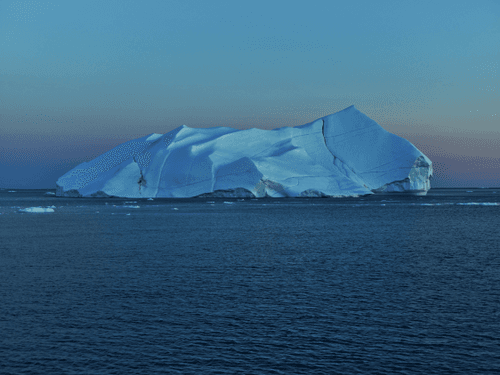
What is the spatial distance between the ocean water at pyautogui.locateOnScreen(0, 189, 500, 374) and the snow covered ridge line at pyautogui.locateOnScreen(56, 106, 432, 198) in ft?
140

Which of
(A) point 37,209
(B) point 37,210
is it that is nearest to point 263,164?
(B) point 37,210

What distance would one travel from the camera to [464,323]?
10.3 meters

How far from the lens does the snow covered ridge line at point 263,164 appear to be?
216ft

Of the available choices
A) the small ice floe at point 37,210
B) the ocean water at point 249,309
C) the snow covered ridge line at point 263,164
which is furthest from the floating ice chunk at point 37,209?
the ocean water at point 249,309

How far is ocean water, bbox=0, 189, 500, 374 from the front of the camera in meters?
8.44

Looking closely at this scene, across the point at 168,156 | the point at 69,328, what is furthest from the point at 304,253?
the point at 168,156

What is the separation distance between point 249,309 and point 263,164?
179 ft

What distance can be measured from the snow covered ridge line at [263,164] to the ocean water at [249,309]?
42.8m

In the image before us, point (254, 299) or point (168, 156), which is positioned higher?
point (168, 156)

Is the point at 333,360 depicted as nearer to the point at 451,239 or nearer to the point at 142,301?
the point at 142,301

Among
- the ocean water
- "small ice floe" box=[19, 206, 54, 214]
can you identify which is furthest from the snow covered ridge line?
the ocean water

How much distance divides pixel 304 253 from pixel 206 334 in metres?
11.1

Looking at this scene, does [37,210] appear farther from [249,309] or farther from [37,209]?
[249,309]

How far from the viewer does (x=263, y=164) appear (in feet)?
216
